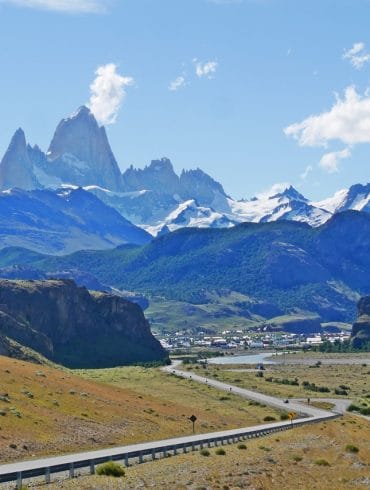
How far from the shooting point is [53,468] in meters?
43.8

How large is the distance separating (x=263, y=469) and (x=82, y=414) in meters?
24.8

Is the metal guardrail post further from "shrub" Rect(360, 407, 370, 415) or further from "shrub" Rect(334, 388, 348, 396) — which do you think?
"shrub" Rect(334, 388, 348, 396)

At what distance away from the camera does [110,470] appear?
4553cm

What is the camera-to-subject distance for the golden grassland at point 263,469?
45.0 meters

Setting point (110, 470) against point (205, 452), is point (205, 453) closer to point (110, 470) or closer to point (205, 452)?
point (205, 452)

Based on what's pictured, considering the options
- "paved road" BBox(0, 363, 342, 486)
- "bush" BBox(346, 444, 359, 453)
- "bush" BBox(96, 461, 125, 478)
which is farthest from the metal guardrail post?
"bush" BBox(346, 444, 359, 453)

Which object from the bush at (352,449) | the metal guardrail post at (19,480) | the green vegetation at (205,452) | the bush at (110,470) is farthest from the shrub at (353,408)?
the metal guardrail post at (19,480)

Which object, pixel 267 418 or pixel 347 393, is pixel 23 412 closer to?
pixel 267 418

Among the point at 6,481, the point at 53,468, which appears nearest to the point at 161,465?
the point at 53,468

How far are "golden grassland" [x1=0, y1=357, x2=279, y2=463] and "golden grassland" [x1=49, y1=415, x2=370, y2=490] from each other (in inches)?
389

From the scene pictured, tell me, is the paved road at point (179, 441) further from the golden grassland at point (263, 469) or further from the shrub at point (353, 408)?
the shrub at point (353, 408)

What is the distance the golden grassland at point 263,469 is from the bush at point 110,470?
40 cm

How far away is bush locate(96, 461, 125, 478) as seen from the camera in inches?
1789

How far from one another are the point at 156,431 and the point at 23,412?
14.6 meters
